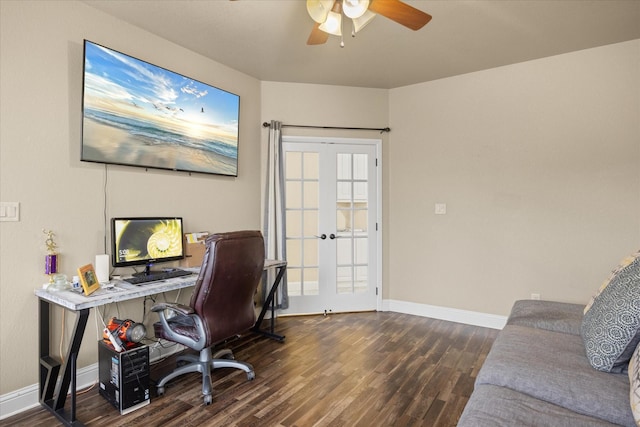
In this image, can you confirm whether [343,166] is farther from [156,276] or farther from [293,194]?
[156,276]

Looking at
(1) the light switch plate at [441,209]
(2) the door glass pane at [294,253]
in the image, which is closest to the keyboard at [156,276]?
(2) the door glass pane at [294,253]

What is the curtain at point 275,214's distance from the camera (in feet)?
13.0

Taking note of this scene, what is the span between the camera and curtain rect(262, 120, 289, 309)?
3955mm

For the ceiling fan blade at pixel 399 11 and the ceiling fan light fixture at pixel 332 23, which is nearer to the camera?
the ceiling fan blade at pixel 399 11

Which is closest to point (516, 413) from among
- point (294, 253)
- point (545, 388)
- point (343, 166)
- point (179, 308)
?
point (545, 388)

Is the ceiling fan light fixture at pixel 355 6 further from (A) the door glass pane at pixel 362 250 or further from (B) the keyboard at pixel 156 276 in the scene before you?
(A) the door glass pane at pixel 362 250

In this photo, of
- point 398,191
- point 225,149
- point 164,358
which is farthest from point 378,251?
point 164,358

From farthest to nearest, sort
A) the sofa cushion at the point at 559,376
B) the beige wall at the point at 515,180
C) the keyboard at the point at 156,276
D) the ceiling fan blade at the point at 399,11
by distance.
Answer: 1. the beige wall at the point at 515,180
2. the keyboard at the point at 156,276
3. the ceiling fan blade at the point at 399,11
4. the sofa cushion at the point at 559,376

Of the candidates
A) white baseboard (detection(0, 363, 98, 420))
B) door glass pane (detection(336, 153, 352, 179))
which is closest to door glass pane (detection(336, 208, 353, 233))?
door glass pane (detection(336, 153, 352, 179))

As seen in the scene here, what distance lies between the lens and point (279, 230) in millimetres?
3963

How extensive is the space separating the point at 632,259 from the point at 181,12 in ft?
11.1

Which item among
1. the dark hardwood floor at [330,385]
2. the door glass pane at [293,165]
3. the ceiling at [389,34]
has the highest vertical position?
the ceiling at [389,34]

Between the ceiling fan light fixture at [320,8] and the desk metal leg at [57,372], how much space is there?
7.20 feet

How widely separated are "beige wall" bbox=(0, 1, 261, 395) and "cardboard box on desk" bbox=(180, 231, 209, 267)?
0.37m
